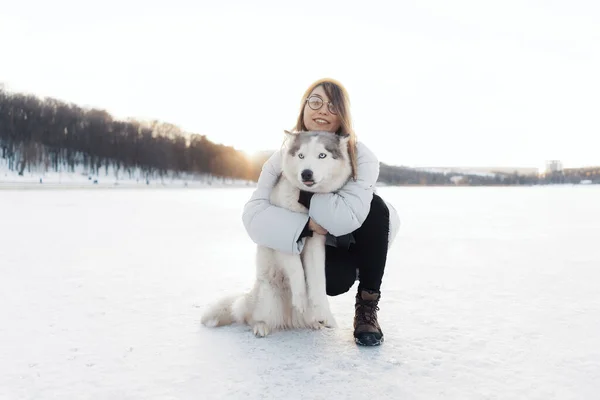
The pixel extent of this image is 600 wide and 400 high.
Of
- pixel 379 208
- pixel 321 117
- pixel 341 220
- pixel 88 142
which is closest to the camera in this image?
pixel 341 220

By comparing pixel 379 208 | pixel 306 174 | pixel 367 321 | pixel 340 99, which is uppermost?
pixel 340 99

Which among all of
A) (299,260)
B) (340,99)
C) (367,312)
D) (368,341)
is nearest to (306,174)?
(299,260)

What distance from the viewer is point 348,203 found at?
2.50 meters

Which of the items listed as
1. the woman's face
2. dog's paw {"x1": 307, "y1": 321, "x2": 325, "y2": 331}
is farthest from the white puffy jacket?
dog's paw {"x1": 307, "y1": 321, "x2": 325, "y2": 331}

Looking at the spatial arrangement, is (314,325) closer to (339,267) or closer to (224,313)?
(339,267)

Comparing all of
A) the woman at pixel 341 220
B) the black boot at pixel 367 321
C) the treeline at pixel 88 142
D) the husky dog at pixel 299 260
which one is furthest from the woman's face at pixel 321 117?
the treeline at pixel 88 142

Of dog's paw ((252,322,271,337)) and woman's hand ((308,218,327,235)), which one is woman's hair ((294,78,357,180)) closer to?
woman's hand ((308,218,327,235))

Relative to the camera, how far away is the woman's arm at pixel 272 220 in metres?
2.46

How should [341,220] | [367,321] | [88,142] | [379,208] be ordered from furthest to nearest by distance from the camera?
[88,142] → [379,208] → [367,321] → [341,220]

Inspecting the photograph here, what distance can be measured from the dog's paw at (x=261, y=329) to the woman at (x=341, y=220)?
19.3 inches

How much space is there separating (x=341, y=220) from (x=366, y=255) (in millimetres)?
380

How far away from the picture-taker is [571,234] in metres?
8.34

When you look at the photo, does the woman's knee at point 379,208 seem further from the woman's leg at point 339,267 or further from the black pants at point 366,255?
the woman's leg at point 339,267

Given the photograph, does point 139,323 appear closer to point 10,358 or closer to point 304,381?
point 10,358
